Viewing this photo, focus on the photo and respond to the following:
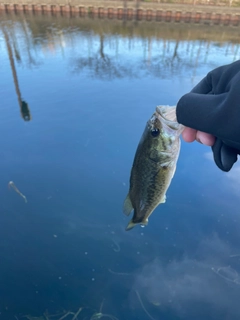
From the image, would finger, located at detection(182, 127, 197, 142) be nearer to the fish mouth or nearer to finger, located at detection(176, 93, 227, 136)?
the fish mouth

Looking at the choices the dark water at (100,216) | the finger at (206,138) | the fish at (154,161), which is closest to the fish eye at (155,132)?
the fish at (154,161)

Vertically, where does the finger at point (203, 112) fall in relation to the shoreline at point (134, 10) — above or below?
above

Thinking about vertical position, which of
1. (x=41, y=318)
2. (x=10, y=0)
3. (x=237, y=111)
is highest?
(x=237, y=111)

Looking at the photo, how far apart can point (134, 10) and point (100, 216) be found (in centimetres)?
1973

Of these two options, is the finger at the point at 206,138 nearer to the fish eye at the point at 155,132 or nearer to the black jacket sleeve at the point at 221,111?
the black jacket sleeve at the point at 221,111

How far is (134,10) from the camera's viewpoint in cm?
2000

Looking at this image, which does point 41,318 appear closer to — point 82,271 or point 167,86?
point 82,271

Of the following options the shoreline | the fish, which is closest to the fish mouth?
the fish

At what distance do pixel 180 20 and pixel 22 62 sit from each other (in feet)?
45.3

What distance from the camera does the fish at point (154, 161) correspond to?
1.83 meters

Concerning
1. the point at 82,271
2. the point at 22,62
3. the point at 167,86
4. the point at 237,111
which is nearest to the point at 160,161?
the point at 237,111

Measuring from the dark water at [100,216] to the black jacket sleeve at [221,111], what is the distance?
310 centimetres

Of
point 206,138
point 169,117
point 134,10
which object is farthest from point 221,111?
point 134,10

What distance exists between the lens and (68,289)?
396 cm
